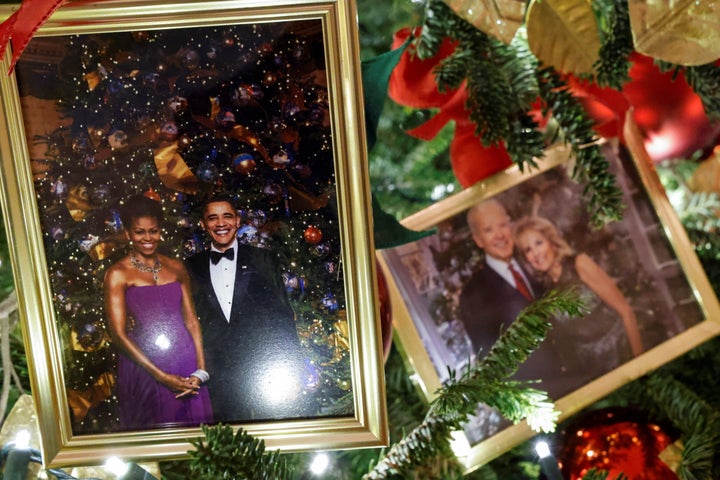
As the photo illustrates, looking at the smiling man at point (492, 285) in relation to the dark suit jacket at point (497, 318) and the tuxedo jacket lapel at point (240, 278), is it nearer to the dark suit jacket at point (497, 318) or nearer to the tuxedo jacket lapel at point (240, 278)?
the dark suit jacket at point (497, 318)

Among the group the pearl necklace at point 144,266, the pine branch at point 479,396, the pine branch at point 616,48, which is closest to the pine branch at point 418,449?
the pine branch at point 479,396

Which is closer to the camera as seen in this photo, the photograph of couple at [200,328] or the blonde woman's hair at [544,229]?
the photograph of couple at [200,328]

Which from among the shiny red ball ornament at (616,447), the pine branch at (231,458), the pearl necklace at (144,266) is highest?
the pearl necklace at (144,266)

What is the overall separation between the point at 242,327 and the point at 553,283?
1.02 feet

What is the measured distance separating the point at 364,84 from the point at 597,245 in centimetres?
29

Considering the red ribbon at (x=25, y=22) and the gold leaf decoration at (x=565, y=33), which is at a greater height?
the red ribbon at (x=25, y=22)

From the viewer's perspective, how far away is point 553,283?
670mm

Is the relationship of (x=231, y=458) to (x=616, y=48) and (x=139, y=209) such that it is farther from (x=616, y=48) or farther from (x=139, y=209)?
(x=616, y=48)

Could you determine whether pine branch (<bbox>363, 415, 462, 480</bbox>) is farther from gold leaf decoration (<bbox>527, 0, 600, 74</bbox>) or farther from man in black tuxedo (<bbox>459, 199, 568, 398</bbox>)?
gold leaf decoration (<bbox>527, 0, 600, 74</bbox>)

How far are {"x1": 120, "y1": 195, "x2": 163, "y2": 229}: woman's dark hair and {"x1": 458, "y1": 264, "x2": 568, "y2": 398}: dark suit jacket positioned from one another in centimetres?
30

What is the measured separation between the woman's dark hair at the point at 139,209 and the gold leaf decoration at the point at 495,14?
291mm

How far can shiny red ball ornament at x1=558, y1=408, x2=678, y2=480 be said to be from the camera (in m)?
0.59

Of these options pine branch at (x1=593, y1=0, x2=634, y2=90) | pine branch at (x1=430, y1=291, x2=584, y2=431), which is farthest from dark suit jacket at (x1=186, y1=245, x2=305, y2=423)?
pine branch at (x1=593, y1=0, x2=634, y2=90)

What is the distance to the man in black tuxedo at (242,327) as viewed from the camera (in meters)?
0.54
